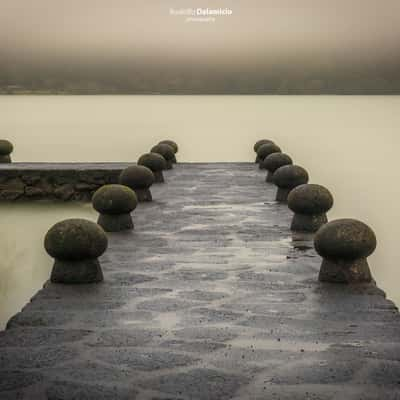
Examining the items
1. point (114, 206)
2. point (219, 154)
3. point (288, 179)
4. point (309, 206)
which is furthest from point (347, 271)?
point (219, 154)

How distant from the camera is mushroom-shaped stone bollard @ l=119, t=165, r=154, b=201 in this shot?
11.0 metres

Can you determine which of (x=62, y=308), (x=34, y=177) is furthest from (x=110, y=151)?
(x=62, y=308)

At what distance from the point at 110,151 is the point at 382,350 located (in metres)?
31.8

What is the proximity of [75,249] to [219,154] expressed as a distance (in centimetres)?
2916

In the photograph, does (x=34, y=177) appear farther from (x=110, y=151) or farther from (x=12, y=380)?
(x=110, y=151)

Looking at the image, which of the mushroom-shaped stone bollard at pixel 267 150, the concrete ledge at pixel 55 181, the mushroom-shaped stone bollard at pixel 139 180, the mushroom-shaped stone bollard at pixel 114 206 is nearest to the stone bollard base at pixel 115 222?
the mushroom-shaped stone bollard at pixel 114 206

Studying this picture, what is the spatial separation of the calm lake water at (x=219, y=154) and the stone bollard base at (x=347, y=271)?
465 centimetres

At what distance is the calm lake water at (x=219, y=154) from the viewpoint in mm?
12492

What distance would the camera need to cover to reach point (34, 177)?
16.5 metres

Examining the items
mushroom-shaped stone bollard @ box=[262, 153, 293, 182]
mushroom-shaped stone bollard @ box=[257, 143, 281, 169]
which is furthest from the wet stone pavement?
mushroom-shaped stone bollard @ box=[257, 143, 281, 169]

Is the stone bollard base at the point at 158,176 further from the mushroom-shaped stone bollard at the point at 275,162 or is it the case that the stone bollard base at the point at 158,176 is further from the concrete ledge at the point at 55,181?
the concrete ledge at the point at 55,181

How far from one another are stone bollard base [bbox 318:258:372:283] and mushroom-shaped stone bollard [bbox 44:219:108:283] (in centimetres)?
169

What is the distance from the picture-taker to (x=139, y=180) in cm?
1100

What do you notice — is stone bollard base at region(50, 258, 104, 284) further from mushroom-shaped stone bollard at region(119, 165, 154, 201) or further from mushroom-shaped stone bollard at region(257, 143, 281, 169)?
mushroom-shaped stone bollard at region(257, 143, 281, 169)
